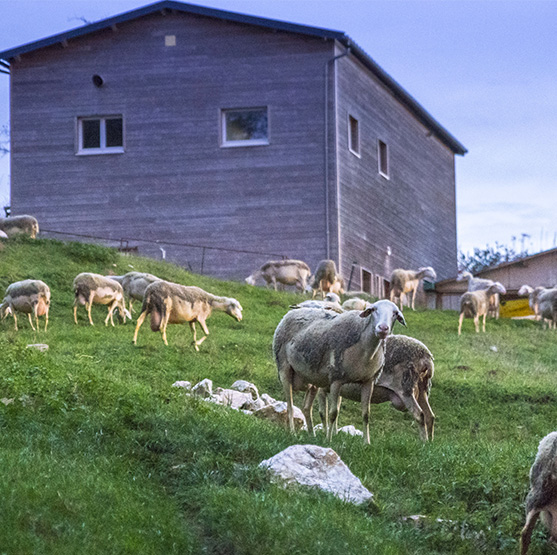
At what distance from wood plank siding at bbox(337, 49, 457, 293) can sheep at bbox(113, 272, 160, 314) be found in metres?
10.9

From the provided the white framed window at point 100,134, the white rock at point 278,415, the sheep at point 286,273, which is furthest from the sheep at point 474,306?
the white rock at point 278,415

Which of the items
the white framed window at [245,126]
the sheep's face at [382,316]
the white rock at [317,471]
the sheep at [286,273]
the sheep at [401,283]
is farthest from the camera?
the white framed window at [245,126]

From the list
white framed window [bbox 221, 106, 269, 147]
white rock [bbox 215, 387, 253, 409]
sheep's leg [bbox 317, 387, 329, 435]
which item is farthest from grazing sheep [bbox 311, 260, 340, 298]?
sheep's leg [bbox 317, 387, 329, 435]

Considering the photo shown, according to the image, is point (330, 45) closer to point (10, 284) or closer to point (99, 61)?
point (99, 61)

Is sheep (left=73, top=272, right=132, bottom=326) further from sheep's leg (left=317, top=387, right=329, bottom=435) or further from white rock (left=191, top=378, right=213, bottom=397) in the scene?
sheep's leg (left=317, top=387, right=329, bottom=435)

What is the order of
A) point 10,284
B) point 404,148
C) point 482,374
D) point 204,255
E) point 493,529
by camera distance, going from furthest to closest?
1. point 404,148
2. point 204,255
3. point 10,284
4. point 482,374
5. point 493,529

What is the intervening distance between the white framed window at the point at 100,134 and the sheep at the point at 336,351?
25.5 metres

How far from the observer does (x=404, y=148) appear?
4612cm

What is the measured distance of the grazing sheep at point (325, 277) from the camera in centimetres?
3506

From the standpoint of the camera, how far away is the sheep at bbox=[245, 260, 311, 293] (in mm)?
36406

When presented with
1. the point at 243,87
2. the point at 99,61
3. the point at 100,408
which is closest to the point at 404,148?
Result: the point at 243,87

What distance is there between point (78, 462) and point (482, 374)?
13574mm

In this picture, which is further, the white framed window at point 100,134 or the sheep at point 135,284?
the white framed window at point 100,134

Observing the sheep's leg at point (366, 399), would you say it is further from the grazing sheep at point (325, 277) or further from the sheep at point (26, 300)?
the grazing sheep at point (325, 277)
